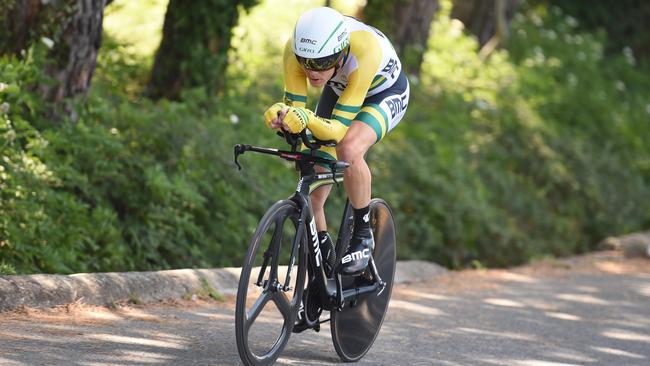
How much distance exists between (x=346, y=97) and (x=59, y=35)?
367 cm

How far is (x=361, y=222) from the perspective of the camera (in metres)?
6.37

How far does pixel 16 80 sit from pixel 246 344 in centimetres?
367

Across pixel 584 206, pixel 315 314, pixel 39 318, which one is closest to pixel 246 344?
pixel 315 314

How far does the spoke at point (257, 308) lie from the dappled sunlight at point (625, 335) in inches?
142

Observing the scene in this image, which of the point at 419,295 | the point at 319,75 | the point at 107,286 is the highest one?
the point at 319,75

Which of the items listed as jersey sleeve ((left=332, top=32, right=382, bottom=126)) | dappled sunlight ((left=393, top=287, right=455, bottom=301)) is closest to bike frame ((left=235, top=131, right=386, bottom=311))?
jersey sleeve ((left=332, top=32, right=382, bottom=126))

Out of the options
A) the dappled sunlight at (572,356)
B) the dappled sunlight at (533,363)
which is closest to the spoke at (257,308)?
the dappled sunlight at (533,363)

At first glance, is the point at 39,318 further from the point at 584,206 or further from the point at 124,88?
the point at 584,206

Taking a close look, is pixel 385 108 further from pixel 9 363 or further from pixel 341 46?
pixel 9 363

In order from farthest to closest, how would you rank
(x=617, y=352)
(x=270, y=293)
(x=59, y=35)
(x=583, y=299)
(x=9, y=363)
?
1. (x=583, y=299)
2. (x=59, y=35)
3. (x=617, y=352)
4. (x=270, y=293)
5. (x=9, y=363)

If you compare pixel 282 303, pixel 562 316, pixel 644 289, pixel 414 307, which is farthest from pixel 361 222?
pixel 644 289

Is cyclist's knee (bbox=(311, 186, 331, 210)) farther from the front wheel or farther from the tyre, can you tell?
the front wheel

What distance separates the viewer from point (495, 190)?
46.7 ft

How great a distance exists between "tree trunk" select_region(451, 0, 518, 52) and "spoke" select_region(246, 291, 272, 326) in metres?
14.8
